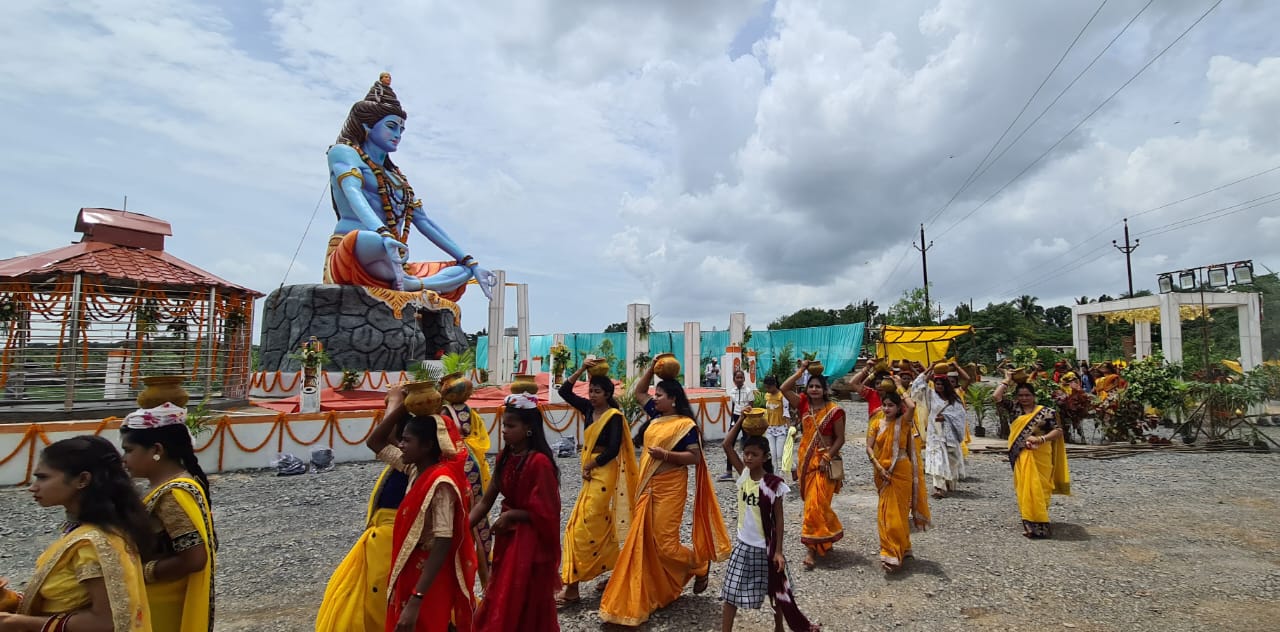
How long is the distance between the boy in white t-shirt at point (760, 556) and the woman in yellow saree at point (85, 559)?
105 inches

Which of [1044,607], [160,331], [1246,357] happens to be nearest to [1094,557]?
[1044,607]

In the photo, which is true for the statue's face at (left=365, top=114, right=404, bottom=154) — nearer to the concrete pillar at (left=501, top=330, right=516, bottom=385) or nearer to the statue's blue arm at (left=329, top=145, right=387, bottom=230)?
the statue's blue arm at (left=329, top=145, right=387, bottom=230)

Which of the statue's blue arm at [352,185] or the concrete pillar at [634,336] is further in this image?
the statue's blue arm at [352,185]

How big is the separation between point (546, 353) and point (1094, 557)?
28.9 m

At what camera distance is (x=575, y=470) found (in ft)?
32.5

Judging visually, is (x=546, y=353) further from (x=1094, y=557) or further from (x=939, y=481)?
(x=1094, y=557)

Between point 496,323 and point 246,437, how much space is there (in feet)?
44.0

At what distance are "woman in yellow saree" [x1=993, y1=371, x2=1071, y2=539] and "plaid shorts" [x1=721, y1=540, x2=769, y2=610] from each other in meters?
3.80

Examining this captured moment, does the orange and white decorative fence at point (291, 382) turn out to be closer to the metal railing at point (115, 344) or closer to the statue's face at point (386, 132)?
the metal railing at point (115, 344)

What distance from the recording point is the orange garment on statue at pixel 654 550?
3926 millimetres

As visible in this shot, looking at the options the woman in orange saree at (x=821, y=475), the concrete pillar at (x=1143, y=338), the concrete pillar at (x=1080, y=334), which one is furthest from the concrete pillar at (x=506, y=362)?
the concrete pillar at (x=1143, y=338)

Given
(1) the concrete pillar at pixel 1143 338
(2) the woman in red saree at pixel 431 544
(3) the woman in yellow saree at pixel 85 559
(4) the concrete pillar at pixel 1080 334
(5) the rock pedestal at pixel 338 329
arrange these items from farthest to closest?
1. (4) the concrete pillar at pixel 1080 334
2. (1) the concrete pillar at pixel 1143 338
3. (5) the rock pedestal at pixel 338 329
4. (2) the woman in red saree at pixel 431 544
5. (3) the woman in yellow saree at pixel 85 559

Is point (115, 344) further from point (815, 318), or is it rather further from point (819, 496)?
point (815, 318)

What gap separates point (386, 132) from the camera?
72.2ft
